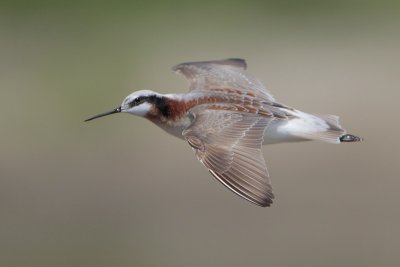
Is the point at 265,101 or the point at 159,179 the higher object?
the point at 265,101

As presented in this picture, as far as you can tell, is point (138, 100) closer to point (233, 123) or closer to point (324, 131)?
point (233, 123)

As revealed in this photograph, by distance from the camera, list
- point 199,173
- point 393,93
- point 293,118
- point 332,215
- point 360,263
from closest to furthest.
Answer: point 293,118 < point 360,263 < point 332,215 < point 199,173 < point 393,93

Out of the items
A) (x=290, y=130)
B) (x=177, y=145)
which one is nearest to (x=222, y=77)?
(x=290, y=130)

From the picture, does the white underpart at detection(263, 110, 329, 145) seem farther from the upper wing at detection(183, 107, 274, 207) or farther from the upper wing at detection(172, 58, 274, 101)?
the upper wing at detection(172, 58, 274, 101)

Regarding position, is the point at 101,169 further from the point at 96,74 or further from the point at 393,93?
the point at 393,93

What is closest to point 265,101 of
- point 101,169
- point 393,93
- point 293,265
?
point 293,265

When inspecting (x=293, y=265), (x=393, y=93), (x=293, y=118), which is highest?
(x=293, y=118)

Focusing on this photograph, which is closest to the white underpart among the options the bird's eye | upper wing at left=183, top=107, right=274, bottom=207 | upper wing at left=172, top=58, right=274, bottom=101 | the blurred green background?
upper wing at left=183, top=107, right=274, bottom=207

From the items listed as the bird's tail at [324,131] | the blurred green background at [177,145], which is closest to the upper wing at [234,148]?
the bird's tail at [324,131]
